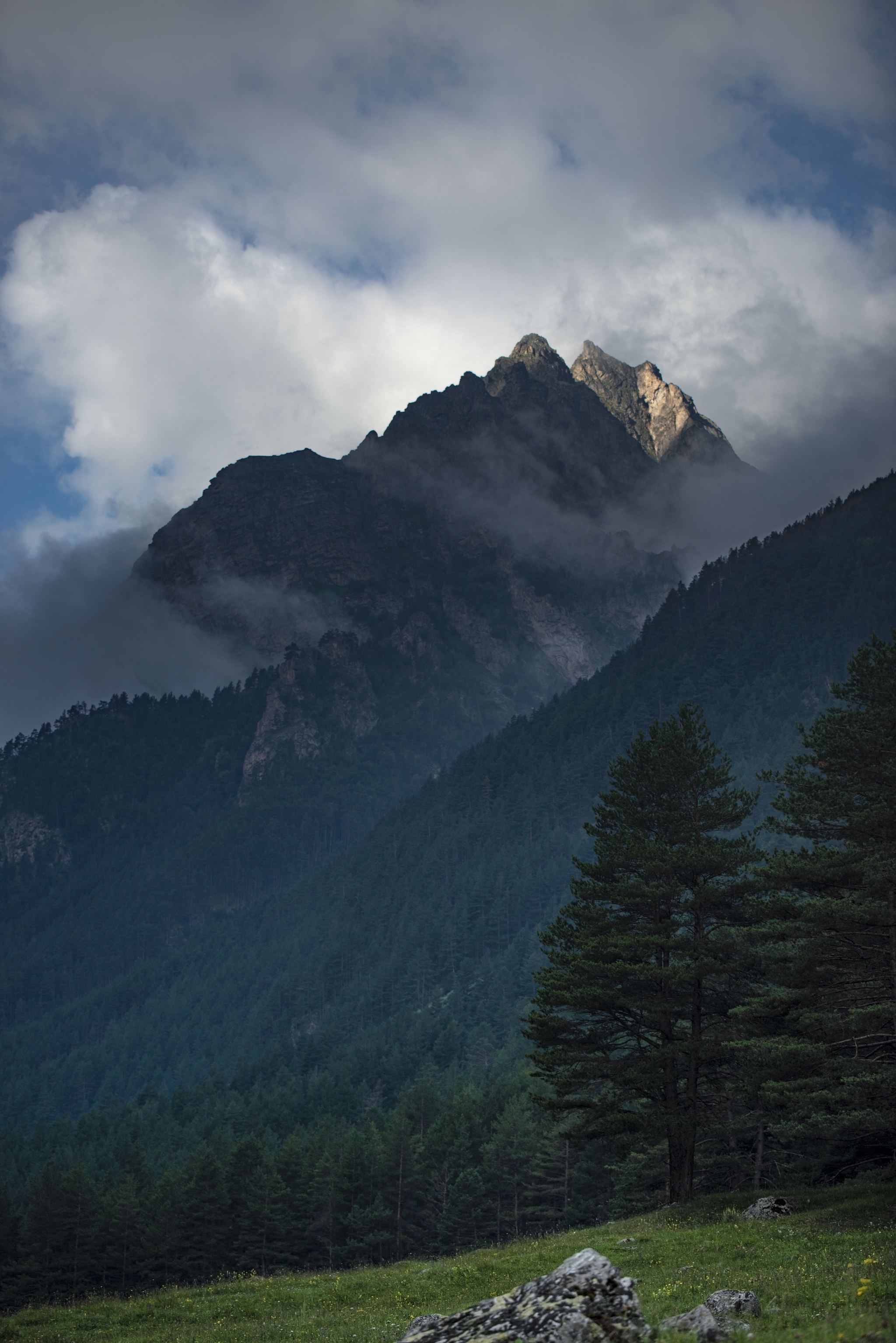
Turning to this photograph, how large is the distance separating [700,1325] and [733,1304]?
2.06m

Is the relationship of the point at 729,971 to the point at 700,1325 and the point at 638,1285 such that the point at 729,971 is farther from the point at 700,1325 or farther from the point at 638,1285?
the point at 700,1325

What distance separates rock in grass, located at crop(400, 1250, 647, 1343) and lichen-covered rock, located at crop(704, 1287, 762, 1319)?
245 cm

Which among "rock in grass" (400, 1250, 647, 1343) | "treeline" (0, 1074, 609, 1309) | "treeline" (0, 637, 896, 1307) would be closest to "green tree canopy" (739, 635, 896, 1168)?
"treeline" (0, 637, 896, 1307)

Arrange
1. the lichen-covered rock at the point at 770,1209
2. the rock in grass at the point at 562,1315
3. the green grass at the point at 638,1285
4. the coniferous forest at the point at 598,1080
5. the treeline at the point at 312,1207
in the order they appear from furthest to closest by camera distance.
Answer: the treeline at the point at 312,1207, the coniferous forest at the point at 598,1080, the lichen-covered rock at the point at 770,1209, the green grass at the point at 638,1285, the rock in grass at the point at 562,1315

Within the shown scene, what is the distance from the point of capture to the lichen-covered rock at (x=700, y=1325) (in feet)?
37.0

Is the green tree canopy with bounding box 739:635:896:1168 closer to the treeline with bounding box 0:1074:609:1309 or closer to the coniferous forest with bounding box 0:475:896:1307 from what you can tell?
the coniferous forest with bounding box 0:475:896:1307

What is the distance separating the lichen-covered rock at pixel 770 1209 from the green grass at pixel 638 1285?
1.21 feet

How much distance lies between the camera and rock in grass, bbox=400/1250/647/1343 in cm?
1066

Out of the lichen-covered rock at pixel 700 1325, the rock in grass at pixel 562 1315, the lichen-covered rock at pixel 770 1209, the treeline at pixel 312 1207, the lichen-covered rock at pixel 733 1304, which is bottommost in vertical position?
the treeline at pixel 312 1207

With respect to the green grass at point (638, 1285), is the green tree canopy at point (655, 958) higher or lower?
higher

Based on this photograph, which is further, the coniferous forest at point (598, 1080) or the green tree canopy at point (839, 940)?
the coniferous forest at point (598, 1080)

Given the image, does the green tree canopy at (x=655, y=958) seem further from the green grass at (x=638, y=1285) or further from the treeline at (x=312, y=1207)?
the treeline at (x=312, y=1207)

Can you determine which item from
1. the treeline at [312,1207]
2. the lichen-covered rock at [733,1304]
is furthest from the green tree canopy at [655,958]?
the treeline at [312,1207]

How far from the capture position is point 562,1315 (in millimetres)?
10797
